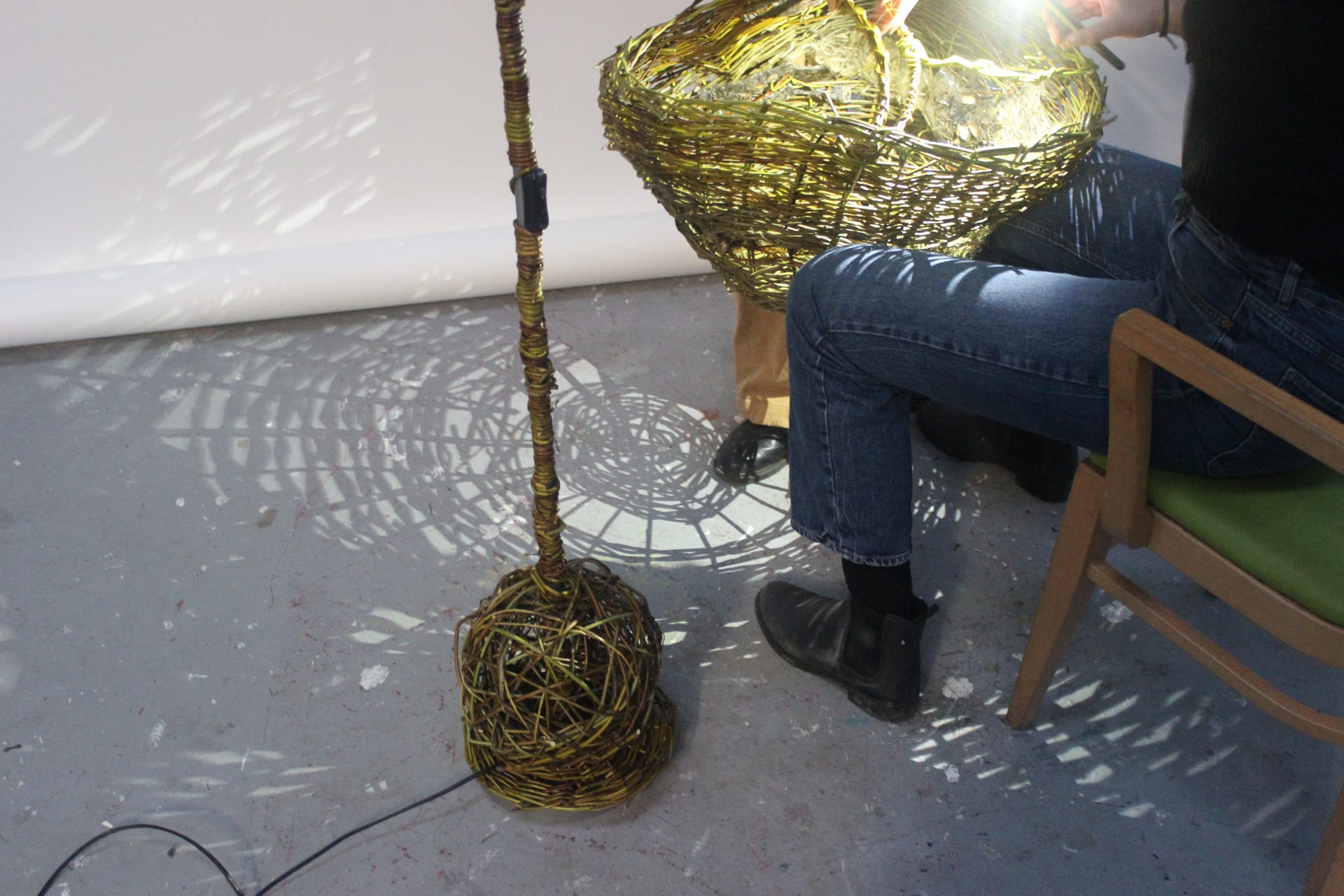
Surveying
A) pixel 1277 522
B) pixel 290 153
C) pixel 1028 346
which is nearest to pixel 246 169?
pixel 290 153

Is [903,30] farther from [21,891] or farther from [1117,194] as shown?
[21,891]

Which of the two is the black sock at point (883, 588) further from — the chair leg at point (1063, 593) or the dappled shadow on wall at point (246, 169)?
the dappled shadow on wall at point (246, 169)

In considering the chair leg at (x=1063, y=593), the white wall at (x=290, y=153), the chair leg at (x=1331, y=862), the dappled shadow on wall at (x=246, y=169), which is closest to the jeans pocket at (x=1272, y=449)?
the chair leg at (x=1063, y=593)

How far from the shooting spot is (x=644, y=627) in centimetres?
115

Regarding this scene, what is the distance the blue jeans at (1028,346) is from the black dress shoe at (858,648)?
4.9 inches

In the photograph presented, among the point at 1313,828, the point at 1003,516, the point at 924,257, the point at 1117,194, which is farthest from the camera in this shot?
the point at 1003,516

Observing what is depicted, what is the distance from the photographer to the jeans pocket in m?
0.88

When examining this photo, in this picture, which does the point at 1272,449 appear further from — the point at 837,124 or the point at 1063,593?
the point at 837,124

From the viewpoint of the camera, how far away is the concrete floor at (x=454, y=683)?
1157 mm

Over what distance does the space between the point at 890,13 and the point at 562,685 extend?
89 centimetres

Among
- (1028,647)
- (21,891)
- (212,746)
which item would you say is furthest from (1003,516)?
(21,891)

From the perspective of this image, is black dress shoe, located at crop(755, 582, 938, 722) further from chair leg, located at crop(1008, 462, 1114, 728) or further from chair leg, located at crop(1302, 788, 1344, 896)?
chair leg, located at crop(1302, 788, 1344, 896)

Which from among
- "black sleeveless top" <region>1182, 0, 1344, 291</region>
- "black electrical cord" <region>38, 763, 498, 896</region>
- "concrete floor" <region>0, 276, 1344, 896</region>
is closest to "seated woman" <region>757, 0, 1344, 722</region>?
"black sleeveless top" <region>1182, 0, 1344, 291</region>

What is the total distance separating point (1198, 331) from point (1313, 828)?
643mm
